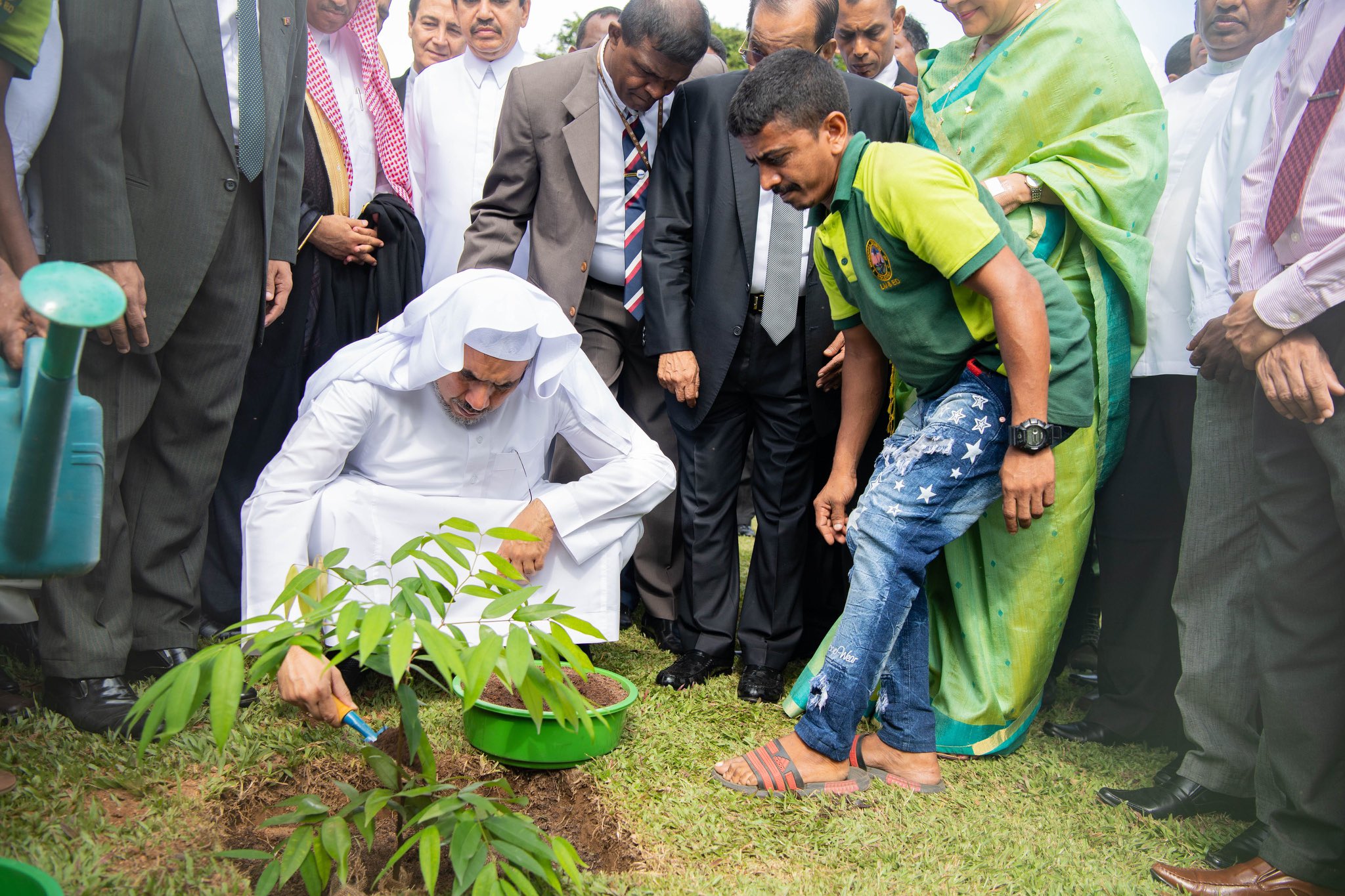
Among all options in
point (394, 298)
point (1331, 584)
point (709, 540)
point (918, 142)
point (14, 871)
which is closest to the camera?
point (14, 871)

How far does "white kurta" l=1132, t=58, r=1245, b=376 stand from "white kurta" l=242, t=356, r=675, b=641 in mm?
1448

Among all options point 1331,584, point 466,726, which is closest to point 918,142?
point 1331,584

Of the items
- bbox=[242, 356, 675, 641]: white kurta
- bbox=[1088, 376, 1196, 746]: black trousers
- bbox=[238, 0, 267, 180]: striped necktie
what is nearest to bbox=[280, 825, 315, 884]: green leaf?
bbox=[242, 356, 675, 641]: white kurta

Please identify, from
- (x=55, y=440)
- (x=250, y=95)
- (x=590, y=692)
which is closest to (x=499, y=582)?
(x=55, y=440)

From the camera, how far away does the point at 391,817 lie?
220 centimetres

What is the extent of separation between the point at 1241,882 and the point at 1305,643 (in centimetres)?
51

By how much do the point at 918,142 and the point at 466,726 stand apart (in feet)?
6.82

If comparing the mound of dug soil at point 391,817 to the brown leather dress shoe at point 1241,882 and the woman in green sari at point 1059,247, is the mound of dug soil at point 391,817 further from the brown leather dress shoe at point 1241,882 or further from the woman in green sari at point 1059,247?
the brown leather dress shoe at point 1241,882

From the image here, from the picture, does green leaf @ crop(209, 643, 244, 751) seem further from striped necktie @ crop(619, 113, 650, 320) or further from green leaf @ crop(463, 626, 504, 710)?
striped necktie @ crop(619, 113, 650, 320)

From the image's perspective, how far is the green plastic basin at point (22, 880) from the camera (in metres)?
1.40

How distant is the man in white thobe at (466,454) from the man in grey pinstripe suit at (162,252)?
30 cm

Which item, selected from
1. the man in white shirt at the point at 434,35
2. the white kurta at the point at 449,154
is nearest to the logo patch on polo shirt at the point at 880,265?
the white kurta at the point at 449,154

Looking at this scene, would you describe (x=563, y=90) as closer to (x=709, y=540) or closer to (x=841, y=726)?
(x=709, y=540)

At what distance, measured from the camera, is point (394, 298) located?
141 inches
